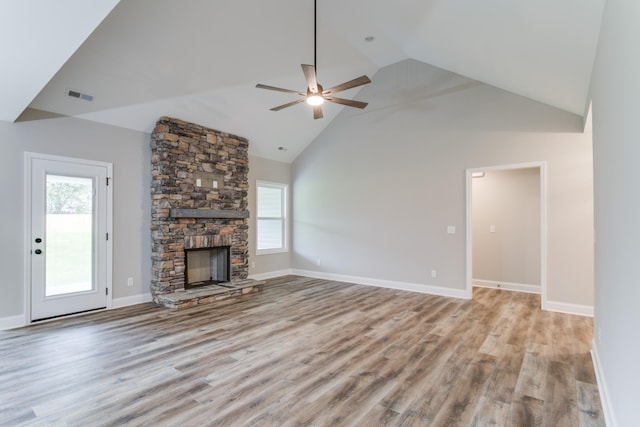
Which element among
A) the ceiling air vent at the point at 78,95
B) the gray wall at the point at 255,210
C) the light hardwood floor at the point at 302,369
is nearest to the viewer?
the light hardwood floor at the point at 302,369

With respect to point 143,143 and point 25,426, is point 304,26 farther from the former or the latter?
point 25,426

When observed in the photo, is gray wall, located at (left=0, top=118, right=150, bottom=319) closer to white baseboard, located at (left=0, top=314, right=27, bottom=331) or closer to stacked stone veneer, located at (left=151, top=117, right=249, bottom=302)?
white baseboard, located at (left=0, top=314, right=27, bottom=331)

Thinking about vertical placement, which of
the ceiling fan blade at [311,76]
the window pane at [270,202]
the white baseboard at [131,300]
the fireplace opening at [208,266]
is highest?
the ceiling fan blade at [311,76]

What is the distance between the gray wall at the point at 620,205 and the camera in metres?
1.48

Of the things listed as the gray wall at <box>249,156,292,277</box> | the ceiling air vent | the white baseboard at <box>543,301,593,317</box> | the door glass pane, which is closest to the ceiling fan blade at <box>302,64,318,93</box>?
the ceiling air vent

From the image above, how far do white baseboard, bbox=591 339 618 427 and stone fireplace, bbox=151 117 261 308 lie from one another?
15.5 ft

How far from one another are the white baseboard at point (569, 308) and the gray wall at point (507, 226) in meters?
1.16

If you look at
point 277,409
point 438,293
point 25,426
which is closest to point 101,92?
point 25,426

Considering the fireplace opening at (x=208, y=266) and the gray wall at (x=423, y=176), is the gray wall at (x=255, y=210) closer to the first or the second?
the gray wall at (x=423, y=176)

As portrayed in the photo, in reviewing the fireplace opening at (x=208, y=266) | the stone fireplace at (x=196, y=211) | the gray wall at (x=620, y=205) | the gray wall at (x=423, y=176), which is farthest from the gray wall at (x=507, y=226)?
the fireplace opening at (x=208, y=266)

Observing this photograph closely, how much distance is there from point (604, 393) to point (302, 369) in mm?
2293

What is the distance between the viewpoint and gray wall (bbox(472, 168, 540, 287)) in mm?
5781

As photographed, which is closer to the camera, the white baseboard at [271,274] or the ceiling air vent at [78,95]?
the ceiling air vent at [78,95]

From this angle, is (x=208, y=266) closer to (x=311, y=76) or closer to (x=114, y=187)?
(x=114, y=187)
